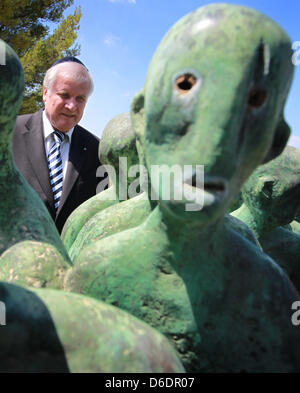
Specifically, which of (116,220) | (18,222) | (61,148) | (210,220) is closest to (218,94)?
(210,220)

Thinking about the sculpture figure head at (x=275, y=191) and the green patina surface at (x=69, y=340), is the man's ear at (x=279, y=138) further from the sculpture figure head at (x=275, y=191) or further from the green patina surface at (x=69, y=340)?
the sculpture figure head at (x=275, y=191)

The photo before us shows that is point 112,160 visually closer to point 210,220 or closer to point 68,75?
point 210,220

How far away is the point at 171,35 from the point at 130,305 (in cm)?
50

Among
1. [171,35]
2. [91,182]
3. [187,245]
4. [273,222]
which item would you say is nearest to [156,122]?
[171,35]

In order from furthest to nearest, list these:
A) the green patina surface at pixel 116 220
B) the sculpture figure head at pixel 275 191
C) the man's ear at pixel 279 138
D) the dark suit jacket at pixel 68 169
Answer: the dark suit jacket at pixel 68 169, the sculpture figure head at pixel 275 191, the green patina surface at pixel 116 220, the man's ear at pixel 279 138

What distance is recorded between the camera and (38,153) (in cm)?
301

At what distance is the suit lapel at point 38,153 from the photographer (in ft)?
9.71

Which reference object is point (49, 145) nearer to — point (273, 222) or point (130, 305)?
point (273, 222)

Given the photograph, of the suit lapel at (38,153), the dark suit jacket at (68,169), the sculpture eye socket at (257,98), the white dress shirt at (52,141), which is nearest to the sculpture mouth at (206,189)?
the sculpture eye socket at (257,98)

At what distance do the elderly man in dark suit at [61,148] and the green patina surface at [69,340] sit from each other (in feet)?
7.36

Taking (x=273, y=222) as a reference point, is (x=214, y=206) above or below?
above

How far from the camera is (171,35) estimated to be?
77cm

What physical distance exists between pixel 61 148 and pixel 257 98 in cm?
253

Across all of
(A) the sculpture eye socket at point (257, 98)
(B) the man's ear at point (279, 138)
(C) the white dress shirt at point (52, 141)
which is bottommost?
(C) the white dress shirt at point (52, 141)
